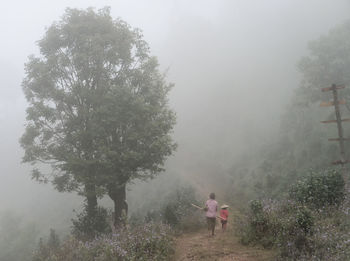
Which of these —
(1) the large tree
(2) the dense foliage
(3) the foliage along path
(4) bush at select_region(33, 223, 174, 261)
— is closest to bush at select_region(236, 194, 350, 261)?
(2) the dense foliage

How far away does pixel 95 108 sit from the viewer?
17.5 meters

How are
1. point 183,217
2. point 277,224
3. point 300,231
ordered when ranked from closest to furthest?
1. point 300,231
2. point 277,224
3. point 183,217

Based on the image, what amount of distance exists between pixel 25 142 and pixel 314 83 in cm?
2380

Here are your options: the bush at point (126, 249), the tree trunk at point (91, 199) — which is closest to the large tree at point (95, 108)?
the tree trunk at point (91, 199)

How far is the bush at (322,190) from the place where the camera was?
11.7m

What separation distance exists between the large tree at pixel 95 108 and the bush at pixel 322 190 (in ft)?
25.0

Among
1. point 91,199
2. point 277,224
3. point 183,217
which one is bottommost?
point 277,224

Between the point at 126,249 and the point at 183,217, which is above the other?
the point at 183,217

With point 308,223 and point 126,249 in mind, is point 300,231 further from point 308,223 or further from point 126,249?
point 126,249

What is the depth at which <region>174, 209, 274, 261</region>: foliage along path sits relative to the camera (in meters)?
9.20

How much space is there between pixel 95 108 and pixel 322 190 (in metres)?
12.2

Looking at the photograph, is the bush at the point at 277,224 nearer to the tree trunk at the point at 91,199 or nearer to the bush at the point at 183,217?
the bush at the point at 183,217

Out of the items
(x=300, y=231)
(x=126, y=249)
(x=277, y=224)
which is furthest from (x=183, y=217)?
(x=300, y=231)

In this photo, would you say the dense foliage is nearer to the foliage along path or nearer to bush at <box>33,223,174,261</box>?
the foliage along path
